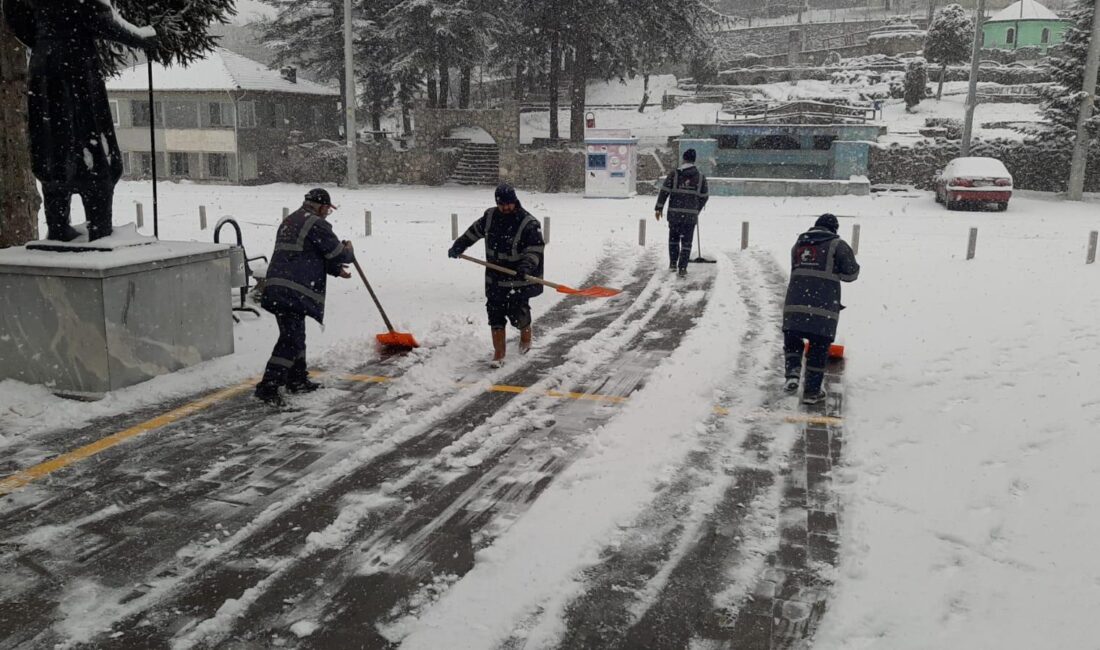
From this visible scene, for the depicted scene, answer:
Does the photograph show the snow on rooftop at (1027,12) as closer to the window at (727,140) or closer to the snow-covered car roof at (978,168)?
the window at (727,140)

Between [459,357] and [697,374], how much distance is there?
2.37m

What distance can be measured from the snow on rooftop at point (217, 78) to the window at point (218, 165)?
113 inches

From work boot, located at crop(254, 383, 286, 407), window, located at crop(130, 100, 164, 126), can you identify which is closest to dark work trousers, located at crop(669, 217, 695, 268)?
work boot, located at crop(254, 383, 286, 407)

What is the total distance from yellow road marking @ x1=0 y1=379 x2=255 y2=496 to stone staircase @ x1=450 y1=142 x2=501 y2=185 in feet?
90.5

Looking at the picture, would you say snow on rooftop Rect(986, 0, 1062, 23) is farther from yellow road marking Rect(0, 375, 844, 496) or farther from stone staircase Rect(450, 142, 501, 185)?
yellow road marking Rect(0, 375, 844, 496)

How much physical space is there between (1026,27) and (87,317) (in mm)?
51400

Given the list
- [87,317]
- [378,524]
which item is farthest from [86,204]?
[378,524]

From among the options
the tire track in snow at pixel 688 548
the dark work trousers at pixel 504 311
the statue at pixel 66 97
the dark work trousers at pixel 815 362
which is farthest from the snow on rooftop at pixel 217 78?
the tire track in snow at pixel 688 548

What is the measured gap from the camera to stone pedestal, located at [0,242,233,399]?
6684 millimetres

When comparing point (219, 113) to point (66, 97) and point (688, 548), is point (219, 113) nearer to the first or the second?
point (66, 97)

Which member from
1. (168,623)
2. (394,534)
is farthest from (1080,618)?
(168,623)

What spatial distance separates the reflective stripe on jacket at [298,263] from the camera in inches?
268

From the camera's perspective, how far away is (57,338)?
678cm

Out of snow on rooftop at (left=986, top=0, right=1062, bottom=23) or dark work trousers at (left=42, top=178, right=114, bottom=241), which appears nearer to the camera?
dark work trousers at (left=42, top=178, right=114, bottom=241)
